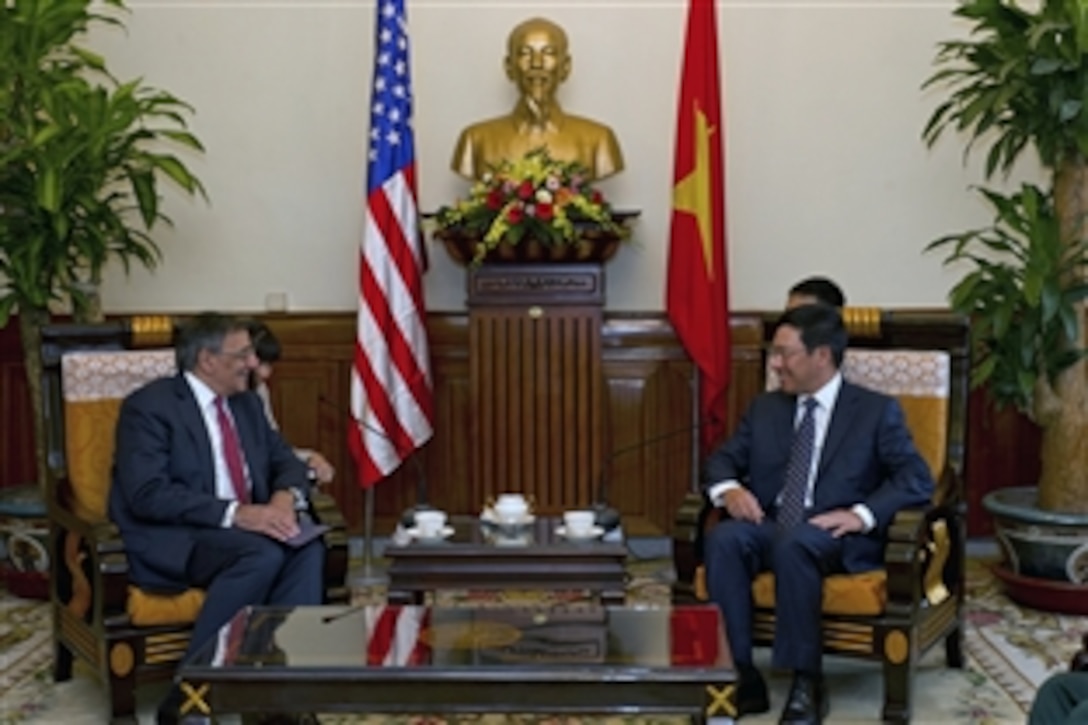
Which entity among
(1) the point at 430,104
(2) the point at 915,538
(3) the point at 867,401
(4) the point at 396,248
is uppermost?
(1) the point at 430,104

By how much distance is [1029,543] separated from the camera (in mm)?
5484

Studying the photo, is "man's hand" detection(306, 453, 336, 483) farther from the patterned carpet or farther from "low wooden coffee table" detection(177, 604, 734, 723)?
"low wooden coffee table" detection(177, 604, 734, 723)

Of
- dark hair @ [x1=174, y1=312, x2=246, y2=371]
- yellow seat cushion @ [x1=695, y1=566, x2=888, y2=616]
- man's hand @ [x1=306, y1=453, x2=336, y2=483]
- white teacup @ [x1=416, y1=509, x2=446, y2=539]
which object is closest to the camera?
yellow seat cushion @ [x1=695, y1=566, x2=888, y2=616]

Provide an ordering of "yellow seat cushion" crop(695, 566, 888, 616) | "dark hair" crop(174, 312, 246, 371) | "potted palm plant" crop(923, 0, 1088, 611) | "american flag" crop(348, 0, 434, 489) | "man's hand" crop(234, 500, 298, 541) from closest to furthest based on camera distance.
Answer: "yellow seat cushion" crop(695, 566, 888, 616), "man's hand" crop(234, 500, 298, 541), "dark hair" crop(174, 312, 246, 371), "potted palm plant" crop(923, 0, 1088, 611), "american flag" crop(348, 0, 434, 489)

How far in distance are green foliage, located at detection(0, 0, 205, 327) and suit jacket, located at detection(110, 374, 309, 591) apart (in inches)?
46.7

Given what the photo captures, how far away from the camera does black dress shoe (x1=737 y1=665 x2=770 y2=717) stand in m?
4.35

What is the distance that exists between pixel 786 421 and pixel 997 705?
1011 millimetres

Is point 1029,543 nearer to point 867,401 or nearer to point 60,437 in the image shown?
point 867,401

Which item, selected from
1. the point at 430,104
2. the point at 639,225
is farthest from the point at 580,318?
the point at 430,104

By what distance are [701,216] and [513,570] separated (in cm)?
217

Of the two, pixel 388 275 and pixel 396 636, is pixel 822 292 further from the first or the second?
pixel 396 636

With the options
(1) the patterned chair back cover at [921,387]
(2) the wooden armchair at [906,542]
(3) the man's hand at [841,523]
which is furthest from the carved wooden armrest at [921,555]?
(1) the patterned chair back cover at [921,387]

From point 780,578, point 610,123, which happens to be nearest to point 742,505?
point 780,578

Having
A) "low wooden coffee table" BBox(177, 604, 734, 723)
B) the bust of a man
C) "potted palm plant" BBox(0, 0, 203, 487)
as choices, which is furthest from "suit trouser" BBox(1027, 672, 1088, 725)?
the bust of a man
